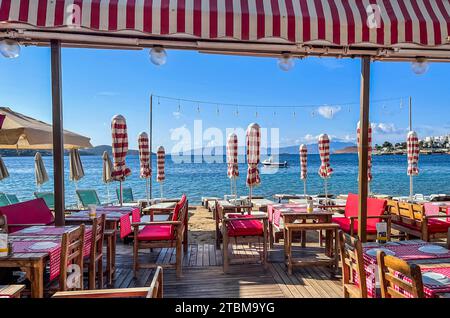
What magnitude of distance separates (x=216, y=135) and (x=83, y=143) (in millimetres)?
38466

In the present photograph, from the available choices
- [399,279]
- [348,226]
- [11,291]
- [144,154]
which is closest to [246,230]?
[348,226]

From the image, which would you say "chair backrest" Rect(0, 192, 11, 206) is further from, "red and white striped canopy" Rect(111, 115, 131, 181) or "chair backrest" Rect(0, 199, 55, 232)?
"red and white striped canopy" Rect(111, 115, 131, 181)

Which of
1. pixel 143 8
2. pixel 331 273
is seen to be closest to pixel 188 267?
pixel 331 273

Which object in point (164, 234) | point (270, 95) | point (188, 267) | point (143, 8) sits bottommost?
point (188, 267)

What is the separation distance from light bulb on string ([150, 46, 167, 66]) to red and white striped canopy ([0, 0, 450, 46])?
2.33 feet

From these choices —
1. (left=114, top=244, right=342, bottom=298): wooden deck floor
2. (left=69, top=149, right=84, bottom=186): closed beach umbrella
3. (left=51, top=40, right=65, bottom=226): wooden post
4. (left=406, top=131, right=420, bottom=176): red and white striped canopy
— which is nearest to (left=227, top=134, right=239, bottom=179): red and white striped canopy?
(left=114, top=244, right=342, bottom=298): wooden deck floor

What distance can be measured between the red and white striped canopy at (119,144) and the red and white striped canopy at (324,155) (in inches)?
205

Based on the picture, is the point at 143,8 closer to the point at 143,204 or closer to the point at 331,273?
the point at 331,273

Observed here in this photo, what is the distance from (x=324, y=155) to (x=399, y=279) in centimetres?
664

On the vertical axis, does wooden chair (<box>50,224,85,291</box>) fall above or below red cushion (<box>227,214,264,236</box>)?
above

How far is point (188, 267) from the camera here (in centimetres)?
439

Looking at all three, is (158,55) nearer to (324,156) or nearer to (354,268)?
(354,268)

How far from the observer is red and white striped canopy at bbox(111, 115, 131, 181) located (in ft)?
20.1

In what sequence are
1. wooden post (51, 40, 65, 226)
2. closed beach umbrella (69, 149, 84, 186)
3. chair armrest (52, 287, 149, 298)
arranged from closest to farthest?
chair armrest (52, 287, 149, 298), wooden post (51, 40, 65, 226), closed beach umbrella (69, 149, 84, 186)
